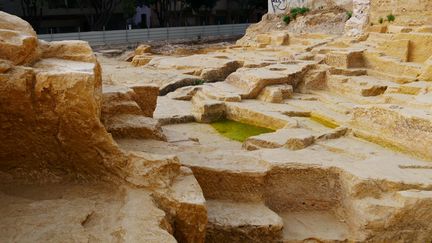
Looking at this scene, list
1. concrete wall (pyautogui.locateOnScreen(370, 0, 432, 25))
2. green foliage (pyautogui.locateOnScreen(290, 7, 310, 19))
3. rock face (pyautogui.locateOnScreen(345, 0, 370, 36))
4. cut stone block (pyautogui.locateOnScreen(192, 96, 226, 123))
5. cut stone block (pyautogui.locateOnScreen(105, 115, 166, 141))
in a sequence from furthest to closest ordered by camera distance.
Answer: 1. green foliage (pyautogui.locateOnScreen(290, 7, 310, 19))
2. rock face (pyautogui.locateOnScreen(345, 0, 370, 36))
3. concrete wall (pyautogui.locateOnScreen(370, 0, 432, 25))
4. cut stone block (pyautogui.locateOnScreen(192, 96, 226, 123))
5. cut stone block (pyautogui.locateOnScreen(105, 115, 166, 141))

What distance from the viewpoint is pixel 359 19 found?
16984 millimetres

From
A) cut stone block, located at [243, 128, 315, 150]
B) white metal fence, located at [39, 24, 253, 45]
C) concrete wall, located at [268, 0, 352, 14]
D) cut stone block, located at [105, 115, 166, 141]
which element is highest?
concrete wall, located at [268, 0, 352, 14]

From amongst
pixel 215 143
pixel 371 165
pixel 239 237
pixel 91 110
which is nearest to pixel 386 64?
pixel 215 143

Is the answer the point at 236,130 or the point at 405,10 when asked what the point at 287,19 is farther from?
the point at 236,130

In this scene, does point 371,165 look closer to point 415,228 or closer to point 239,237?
point 415,228

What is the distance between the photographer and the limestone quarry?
4242mm

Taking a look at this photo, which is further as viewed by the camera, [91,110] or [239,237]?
[239,237]

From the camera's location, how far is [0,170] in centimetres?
463

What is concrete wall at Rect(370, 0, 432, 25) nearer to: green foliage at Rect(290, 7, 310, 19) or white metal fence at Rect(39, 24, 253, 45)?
green foliage at Rect(290, 7, 310, 19)

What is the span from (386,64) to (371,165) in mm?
6088

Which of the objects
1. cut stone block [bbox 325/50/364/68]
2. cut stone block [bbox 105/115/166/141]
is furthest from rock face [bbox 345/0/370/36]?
cut stone block [bbox 105/115/166/141]

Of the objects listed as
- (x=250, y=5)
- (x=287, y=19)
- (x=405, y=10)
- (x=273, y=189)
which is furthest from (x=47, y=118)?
(x=250, y=5)

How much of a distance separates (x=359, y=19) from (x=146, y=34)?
12233 mm

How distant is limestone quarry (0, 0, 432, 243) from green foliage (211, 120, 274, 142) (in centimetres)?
3
